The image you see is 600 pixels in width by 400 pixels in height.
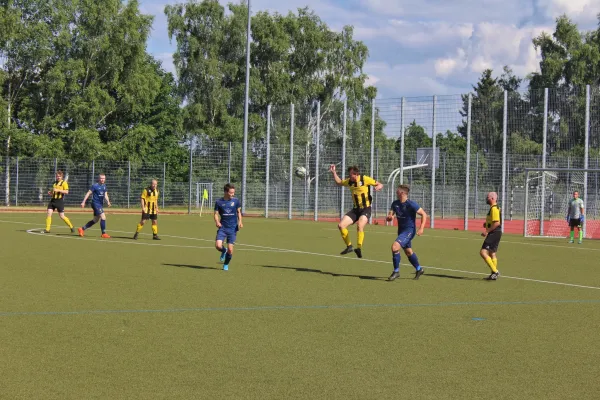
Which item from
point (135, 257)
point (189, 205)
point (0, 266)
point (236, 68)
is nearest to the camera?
point (0, 266)

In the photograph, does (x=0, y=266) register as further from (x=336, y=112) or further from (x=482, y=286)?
(x=336, y=112)

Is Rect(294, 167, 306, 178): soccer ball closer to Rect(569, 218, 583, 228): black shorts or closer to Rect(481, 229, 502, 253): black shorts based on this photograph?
Rect(569, 218, 583, 228): black shorts

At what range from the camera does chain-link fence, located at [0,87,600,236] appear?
33.7 metres

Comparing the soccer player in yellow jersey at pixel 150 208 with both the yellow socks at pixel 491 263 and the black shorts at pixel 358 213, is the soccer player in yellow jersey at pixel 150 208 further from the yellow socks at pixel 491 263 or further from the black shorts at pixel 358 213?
the yellow socks at pixel 491 263

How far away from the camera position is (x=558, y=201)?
3344cm

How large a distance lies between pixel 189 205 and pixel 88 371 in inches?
1617

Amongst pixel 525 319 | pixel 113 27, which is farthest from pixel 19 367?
pixel 113 27

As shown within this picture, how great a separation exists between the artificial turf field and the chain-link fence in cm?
1704

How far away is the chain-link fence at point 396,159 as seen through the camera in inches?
1328

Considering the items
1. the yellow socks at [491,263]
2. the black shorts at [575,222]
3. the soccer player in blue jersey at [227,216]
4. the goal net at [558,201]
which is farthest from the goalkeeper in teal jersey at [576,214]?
the soccer player in blue jersey at [227,216]

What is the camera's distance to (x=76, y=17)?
58.3 metres

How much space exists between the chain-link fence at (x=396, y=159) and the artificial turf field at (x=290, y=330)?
17.0 m

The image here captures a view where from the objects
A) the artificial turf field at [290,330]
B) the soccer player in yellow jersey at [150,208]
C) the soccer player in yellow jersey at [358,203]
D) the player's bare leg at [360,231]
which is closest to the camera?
the artificial turf field at [290,330]

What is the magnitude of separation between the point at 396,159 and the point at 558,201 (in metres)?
9.09
